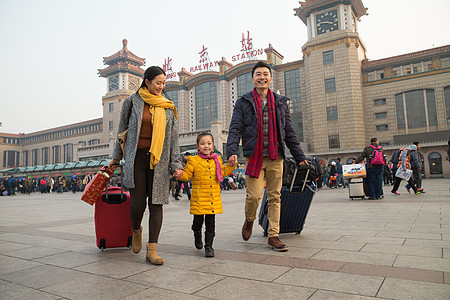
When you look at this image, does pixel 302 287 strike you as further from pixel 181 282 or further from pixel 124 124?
pixel 124 124

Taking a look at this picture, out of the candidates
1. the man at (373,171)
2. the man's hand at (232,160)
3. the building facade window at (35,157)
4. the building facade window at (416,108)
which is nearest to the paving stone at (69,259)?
the man's hand at (232,160)

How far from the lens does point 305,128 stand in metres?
47.4

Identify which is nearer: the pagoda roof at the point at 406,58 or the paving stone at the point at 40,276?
the paving stone at the point at 40,276

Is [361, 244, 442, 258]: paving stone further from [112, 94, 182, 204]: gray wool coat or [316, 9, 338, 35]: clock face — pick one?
[316, 9, 338, 35]: clock face

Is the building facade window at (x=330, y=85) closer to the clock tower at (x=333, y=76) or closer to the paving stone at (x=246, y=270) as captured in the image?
the clock tower at (x=333, y=76)

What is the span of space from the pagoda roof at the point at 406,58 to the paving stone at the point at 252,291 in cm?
4681

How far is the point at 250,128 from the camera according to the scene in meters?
3.71

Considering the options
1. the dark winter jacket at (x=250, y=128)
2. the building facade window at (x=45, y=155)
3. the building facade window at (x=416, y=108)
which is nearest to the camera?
the dark winter jacket at (x=250, y=128)

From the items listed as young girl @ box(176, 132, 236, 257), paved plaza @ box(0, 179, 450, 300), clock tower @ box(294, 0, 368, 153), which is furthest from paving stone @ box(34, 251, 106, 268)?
clock tower @ box(294, 0, 368, 153)

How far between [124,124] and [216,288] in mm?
2011

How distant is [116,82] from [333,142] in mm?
45840

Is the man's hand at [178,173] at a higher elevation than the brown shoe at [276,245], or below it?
higher

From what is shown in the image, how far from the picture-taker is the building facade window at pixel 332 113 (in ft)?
138

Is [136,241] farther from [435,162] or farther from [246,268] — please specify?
[435,162]
